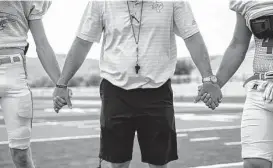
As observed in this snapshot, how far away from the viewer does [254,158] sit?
3127 mm

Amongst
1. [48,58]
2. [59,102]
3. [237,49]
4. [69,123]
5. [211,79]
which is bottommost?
[69,123]

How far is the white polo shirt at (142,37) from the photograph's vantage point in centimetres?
351

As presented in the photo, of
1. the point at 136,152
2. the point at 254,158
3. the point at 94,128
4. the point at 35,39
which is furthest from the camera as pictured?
the point at 94,128

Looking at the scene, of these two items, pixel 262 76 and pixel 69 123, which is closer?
pixel 262 76

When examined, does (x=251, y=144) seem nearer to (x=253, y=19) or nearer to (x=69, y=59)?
(x=253, y=19)

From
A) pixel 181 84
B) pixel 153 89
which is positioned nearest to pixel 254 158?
pixel 153 89

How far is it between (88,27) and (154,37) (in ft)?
1.67

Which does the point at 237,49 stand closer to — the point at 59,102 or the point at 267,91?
the point at 267,91

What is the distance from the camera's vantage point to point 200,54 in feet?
12.0

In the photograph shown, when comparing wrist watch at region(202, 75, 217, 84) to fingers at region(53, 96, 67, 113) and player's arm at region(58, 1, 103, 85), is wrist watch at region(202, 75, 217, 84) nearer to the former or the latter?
player's arm at region(58, 1, 103, 85)

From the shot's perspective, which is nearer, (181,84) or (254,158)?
(254,158)

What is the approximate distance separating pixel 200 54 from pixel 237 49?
11.6 inches

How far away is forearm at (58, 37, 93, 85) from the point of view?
12.1 ft

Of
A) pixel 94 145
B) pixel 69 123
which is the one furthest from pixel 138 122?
pixel 69 123
